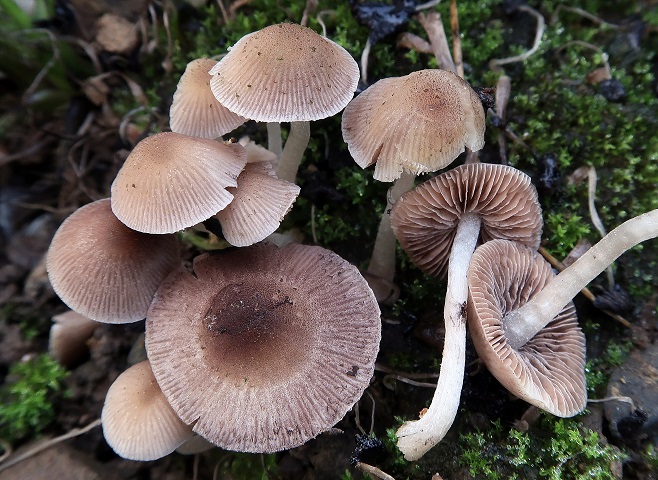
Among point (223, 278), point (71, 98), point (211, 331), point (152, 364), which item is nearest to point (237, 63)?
point (223, 278)

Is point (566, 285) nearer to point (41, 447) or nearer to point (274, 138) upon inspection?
point (274, 138)

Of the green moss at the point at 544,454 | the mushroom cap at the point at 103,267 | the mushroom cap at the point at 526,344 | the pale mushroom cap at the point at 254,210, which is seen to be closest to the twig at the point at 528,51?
the mushroom cap at the point at 526,344

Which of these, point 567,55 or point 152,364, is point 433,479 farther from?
point 567,55

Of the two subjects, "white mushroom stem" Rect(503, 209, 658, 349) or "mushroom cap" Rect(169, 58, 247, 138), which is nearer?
"white mushroom stem" Rect(503, 209, 658, 349)

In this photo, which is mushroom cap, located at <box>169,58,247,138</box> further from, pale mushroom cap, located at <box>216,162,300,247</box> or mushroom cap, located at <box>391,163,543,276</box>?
mushroom cap, located at <box>391,163,543,276</box>

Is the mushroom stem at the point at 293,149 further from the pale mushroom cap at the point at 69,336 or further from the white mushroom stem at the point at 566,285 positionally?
the pale mushroom cap at the point at 69,336

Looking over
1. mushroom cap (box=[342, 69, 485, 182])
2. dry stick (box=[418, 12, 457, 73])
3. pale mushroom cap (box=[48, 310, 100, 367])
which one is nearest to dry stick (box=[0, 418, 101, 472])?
pale mushroom cap (box=[48, 310, 100, 367])
